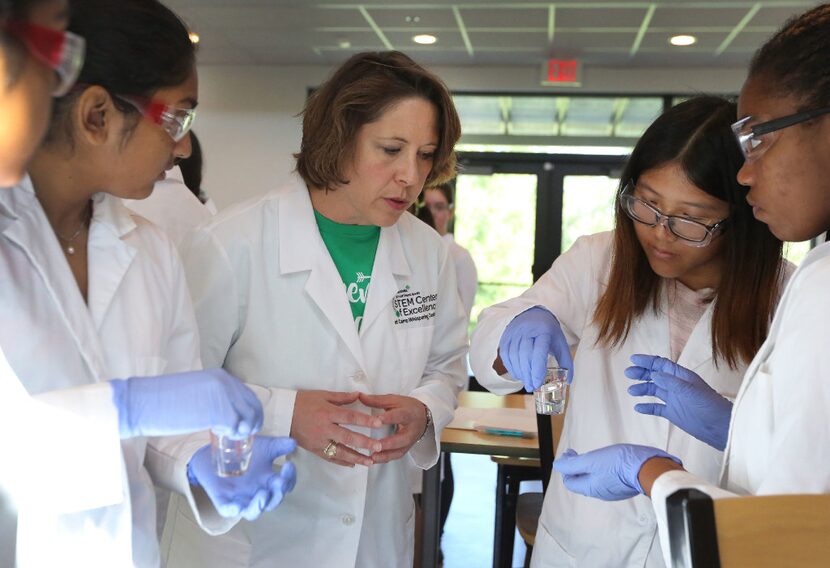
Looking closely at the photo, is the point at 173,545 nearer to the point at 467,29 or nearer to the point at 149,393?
the point at 149,393

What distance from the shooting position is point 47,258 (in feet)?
4.04

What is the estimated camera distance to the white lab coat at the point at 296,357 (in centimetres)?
174

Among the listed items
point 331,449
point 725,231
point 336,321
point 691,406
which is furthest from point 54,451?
point 725,231

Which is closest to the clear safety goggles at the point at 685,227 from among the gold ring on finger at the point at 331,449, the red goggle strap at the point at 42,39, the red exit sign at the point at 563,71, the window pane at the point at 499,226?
the gold ring on finger at the point at 331,449

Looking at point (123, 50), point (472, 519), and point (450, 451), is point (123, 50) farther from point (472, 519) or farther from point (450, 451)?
point (472, 519)

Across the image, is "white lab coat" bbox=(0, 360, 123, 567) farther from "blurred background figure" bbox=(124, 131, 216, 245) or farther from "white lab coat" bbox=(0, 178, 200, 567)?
"blurred background figure" bbox=(124, 131, 216, 245)

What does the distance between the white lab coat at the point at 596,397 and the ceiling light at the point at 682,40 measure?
16.4 feet

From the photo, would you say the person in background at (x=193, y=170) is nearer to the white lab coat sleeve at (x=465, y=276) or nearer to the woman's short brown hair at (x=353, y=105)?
the woman's short brown hair at (x=353, y=105)

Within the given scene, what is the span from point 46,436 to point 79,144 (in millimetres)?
461

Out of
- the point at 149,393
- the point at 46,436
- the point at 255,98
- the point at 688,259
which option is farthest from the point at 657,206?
the point at 255,98

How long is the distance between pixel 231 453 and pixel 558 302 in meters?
1.01

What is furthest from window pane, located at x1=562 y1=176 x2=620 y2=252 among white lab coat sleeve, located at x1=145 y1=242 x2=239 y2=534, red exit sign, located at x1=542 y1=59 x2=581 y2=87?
white lab coat sleeve, located at x1=145 y1=242 x2=239 y2=534

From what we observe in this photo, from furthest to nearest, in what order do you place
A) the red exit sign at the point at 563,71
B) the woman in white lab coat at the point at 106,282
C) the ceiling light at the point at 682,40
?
the red exit sign at the point at 563,71, the ceiling light at the point at 682,40, the woman in white lab coat at the point at 106,282

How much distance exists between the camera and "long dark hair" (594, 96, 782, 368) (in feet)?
5.57
